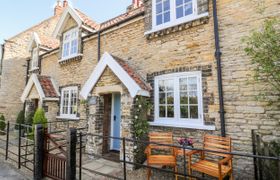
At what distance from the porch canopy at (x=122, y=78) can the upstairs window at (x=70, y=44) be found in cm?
382

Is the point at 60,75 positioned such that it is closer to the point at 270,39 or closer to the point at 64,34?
the point at 64,34

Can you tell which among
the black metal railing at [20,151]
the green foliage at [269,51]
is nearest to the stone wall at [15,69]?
the black metal railing at [20,151]

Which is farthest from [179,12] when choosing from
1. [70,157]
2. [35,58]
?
[35,58]

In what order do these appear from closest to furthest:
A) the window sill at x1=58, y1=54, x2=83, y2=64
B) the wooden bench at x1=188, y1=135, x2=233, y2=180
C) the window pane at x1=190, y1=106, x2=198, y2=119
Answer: the wooden bench at x1=188, y1=135, x2=233, y2=180
the window pane at x1=190, y1=106, x2=198, y2=119
the window sill at x1=58, y1=54, x2=83, y2=64

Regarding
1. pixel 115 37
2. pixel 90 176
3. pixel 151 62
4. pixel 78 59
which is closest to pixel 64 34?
pixel 78 59

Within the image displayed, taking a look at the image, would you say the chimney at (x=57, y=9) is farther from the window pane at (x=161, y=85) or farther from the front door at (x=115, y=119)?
the window pane at (x=161, y=85)

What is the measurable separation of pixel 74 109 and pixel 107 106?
10.0ft

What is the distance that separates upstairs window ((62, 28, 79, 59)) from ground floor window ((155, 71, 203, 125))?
6.20 m

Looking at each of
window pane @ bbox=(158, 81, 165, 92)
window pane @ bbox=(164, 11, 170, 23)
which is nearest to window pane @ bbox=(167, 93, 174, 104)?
window pane @ bbox=(158, 81, 165, 92)

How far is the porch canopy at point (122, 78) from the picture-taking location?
566 cm

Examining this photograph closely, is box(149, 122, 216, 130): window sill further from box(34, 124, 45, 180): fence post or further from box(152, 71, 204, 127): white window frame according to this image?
box(34, 124, 45, 180): fence post

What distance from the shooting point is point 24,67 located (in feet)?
48.7

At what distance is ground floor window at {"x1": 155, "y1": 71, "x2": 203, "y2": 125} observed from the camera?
5.55 m

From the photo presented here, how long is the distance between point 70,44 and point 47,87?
3108 mm
